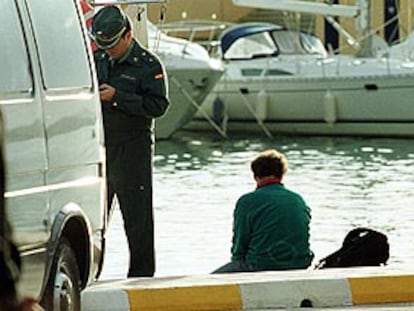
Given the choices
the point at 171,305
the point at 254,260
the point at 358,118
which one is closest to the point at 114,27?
the point at 254,260

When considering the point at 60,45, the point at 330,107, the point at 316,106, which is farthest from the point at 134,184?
the point at 316,106

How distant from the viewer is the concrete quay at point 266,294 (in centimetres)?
886

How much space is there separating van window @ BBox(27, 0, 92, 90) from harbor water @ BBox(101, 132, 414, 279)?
3.13 meters

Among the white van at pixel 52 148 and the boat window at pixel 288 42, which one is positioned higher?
the white van at pixel 52 148

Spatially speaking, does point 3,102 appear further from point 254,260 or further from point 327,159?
point 327,159

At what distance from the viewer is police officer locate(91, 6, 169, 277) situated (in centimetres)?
1075

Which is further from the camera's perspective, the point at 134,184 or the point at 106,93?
the point at 134,184

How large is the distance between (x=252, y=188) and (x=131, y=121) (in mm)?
12741

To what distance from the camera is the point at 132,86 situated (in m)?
10.9

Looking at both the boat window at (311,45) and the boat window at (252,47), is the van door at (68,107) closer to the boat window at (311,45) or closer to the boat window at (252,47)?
the boat window at (252,47)

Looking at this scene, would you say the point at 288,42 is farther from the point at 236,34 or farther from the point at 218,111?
the point at 218,111

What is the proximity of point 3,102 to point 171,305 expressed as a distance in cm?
206

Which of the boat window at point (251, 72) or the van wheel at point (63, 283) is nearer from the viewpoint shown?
the van wheel at point (63, 283)

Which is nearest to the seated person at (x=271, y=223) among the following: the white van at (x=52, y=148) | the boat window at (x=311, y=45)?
the white van at (x=52, y=148)
